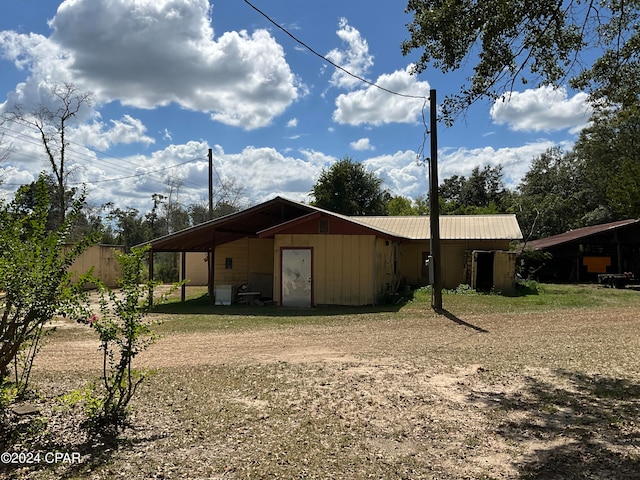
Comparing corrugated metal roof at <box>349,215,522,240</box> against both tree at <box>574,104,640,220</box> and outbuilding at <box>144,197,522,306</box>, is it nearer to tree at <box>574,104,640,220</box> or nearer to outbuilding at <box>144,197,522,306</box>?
outbuilding at <box>144,197,522,306</box>

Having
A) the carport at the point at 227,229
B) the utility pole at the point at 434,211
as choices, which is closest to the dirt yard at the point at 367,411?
the utility pole at the point at 434,211

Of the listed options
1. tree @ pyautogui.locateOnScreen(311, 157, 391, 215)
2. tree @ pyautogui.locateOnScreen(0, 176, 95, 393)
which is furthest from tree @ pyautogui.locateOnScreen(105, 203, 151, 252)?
tree @ pyautogui.locateOnScreen(0, 176, 95, 393)

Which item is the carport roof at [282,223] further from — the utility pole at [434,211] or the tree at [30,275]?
the tree at [30,275]

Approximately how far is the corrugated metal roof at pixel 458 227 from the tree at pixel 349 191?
45.5 feet

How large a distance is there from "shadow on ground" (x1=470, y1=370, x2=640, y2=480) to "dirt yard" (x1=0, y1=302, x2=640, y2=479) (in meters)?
0.02

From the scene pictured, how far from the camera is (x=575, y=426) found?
4824mm

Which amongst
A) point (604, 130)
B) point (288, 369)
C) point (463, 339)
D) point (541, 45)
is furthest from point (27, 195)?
point (604, 130)

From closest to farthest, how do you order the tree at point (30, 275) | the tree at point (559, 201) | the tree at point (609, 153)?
the tree at point (30, 275) < the tree at point (609, 153) < the tree at point (559, 201)

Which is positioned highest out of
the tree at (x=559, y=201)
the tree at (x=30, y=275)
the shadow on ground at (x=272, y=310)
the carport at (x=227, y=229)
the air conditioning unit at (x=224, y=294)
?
the tree at (x=559, y=201)

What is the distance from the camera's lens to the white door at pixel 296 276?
52.8 feet

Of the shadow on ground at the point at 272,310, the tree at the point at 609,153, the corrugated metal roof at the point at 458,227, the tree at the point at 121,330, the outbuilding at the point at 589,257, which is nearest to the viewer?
the tree at the point at 121,330

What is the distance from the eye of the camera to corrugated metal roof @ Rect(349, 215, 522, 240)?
21.7 m

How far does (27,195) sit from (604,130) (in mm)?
39409

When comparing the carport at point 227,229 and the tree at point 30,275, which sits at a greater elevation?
the carport at point 227,229
